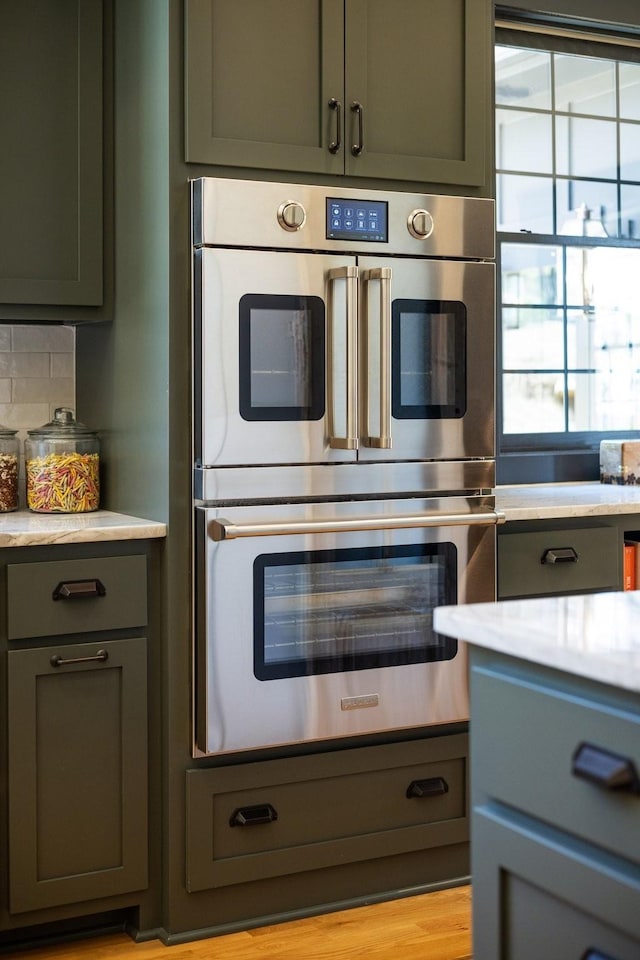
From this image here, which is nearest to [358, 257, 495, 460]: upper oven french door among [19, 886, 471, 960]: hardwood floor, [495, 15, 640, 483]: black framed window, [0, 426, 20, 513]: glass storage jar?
[495, 15, 640, 483]: black framed window

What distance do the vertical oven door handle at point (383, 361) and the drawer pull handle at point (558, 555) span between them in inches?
23.3

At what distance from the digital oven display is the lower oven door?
0.65m

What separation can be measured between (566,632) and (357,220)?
5.25ft

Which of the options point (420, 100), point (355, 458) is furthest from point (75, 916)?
point (420, 100)

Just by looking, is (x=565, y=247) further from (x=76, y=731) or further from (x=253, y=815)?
(x=76, y=731)

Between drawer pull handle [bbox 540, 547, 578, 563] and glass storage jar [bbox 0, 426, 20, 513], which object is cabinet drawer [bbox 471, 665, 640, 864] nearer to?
drawer pull handle [bbox 540, 547, 578, 563]

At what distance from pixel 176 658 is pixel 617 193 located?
2.30 meters

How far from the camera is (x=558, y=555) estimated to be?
3102 millimetres

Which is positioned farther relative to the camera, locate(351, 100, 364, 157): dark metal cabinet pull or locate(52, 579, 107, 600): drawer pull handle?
locate(351, 100, 364, 157): dark metal cabinet pull

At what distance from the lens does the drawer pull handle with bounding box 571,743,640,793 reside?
1.28 metres

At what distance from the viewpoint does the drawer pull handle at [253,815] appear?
9.10 feet

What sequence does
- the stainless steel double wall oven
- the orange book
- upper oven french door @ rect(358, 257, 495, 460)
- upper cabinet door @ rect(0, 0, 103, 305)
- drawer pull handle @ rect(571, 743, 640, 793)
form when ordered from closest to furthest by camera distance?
drawer pull handle @ rect(571, 743, 640, 793) < the stainless steel double wall oven < upper oven french door @ rect(358, 257, 495, 460) < upper cabinet door @ rect(0, 0, 103, 305) < the orange book

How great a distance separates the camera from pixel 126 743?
2.71 metres

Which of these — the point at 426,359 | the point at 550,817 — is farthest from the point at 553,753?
the point at 426,359
